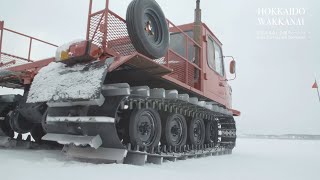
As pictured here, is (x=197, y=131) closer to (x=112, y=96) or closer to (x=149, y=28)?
(x=149, y=28)

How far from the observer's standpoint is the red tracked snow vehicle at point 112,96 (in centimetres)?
397

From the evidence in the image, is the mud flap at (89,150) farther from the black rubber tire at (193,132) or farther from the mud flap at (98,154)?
the black rubber tire at (193,132)

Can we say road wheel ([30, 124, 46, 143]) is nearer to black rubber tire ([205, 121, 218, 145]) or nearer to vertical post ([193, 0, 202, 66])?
vertical post ([193, 0, 202, 66])

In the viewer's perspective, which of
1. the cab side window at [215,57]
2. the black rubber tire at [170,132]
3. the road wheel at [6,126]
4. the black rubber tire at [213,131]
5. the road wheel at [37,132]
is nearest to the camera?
the black rubber tire at [170,132]

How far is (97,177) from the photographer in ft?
9.94

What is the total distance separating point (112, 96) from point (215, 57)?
4.34 meters

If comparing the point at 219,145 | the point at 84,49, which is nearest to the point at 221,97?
the point at 219,145

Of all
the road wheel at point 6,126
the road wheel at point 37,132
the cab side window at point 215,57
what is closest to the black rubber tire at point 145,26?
the cab side window at point 215,57

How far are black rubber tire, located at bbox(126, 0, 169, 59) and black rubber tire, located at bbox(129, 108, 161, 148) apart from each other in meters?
0.84

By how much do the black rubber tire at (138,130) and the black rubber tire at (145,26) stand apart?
2.76ft

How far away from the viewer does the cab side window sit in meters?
7.47

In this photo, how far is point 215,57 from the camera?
784 cm

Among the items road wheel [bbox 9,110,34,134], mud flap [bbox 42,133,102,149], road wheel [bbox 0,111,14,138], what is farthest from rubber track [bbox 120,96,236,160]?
road wheel [bbox 0,111,14,138]

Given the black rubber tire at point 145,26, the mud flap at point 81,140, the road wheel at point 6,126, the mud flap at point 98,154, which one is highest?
the black rubber tire at point 145,26
